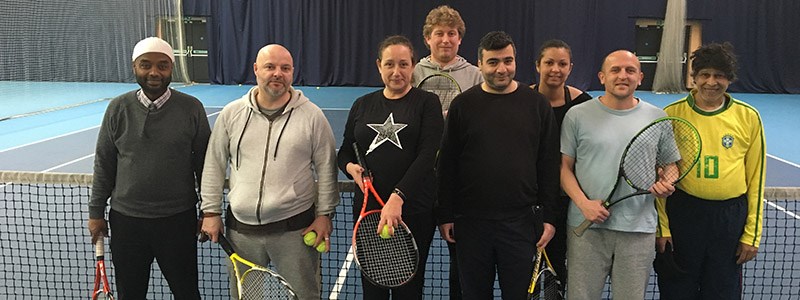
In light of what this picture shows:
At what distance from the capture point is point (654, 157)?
2.74m

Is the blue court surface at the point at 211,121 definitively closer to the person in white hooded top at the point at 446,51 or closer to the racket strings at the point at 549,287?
the racket strings at the point at 549,287

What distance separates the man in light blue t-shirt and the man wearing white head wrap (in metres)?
1.77

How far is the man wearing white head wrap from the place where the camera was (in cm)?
283

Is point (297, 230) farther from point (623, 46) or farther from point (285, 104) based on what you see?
point (623, 46)

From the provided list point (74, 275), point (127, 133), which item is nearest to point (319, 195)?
point (127, 133)

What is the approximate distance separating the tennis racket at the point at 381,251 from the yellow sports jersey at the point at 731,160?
3.91 feet

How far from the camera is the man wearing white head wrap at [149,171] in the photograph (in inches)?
111

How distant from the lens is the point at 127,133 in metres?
2.83

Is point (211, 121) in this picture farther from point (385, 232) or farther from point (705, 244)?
point (705, 244)

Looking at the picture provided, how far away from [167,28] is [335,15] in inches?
206

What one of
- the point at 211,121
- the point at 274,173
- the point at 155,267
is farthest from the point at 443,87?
the point at 211,121

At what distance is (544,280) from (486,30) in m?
16.4

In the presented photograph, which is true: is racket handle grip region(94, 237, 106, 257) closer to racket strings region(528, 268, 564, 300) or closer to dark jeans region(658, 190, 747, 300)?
racket strings region(528, 268, 564, 300)

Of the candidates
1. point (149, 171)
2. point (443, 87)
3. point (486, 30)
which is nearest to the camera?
point (149, 171)
